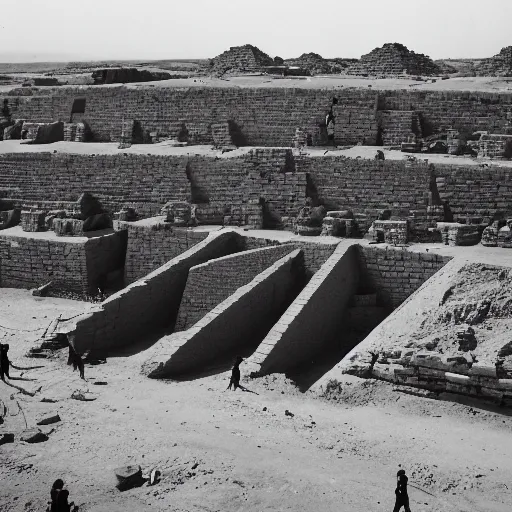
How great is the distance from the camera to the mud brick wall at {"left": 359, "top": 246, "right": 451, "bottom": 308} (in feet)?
47.4

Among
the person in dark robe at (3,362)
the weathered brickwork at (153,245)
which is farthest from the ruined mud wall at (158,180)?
the person in dark robe at (3,362)

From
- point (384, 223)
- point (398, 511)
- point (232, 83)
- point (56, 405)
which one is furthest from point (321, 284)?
point (232, 83)

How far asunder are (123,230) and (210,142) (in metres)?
3.77

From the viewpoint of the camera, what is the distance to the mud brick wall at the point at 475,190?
51.4ft

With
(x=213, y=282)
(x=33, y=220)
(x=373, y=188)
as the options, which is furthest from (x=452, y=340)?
(x=33, y=220)

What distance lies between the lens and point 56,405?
1147 cm

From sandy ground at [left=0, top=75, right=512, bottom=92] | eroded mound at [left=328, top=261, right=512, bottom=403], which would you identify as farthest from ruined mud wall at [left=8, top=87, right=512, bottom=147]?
eroded mound at [left=328, top=261, right=512, bottom=403]

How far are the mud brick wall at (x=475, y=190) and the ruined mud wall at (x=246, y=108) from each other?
257cm

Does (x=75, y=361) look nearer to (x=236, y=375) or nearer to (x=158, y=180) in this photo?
(x=236, y=375)

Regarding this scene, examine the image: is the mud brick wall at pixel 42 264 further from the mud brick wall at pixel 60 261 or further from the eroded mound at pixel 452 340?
the eroded mound at pixel 452 340

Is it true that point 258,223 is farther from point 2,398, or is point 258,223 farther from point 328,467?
point 328,467

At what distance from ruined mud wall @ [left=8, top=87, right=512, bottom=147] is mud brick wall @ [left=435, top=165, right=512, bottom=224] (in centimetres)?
257

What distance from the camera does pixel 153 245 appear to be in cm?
1712

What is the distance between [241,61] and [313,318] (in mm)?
→ 13775
